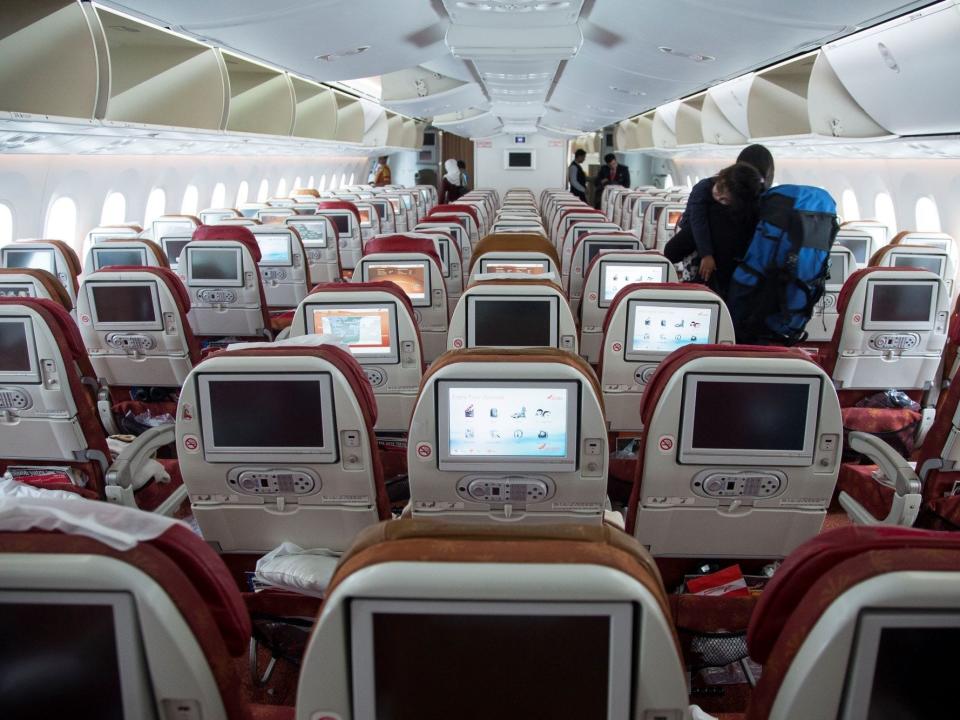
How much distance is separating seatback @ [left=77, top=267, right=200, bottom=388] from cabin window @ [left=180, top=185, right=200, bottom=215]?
7.45m

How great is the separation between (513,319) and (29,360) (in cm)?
236

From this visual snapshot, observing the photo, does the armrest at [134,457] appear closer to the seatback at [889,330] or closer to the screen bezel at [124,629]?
the screen bezel at [124,629]

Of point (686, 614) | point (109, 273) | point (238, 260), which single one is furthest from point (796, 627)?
point (238, 260)

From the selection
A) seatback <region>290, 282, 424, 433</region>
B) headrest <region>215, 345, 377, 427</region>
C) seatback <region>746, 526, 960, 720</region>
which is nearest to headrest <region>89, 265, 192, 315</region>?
seatback <region>290, 282, 424, 433</region>

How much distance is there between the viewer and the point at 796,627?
120 centimetres

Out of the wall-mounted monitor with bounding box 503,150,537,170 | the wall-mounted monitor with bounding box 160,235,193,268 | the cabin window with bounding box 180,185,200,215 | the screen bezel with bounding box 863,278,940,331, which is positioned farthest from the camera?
the wall-mounted monitor with bounding box 503,150,537,170

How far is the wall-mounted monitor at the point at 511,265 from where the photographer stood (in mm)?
6043

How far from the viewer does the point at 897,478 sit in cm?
327

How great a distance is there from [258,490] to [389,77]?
12.5 m

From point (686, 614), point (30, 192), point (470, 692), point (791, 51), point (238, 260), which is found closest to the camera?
point (470, 692)

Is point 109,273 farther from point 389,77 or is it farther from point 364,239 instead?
point 389,77

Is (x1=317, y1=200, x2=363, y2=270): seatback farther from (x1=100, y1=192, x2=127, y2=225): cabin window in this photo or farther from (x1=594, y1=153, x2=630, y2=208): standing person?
(x1=594, y1=153, x2=630, y2=208): standing person

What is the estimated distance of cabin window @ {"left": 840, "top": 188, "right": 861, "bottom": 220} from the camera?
11242 mm

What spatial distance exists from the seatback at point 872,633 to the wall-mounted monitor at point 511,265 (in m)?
4.90
